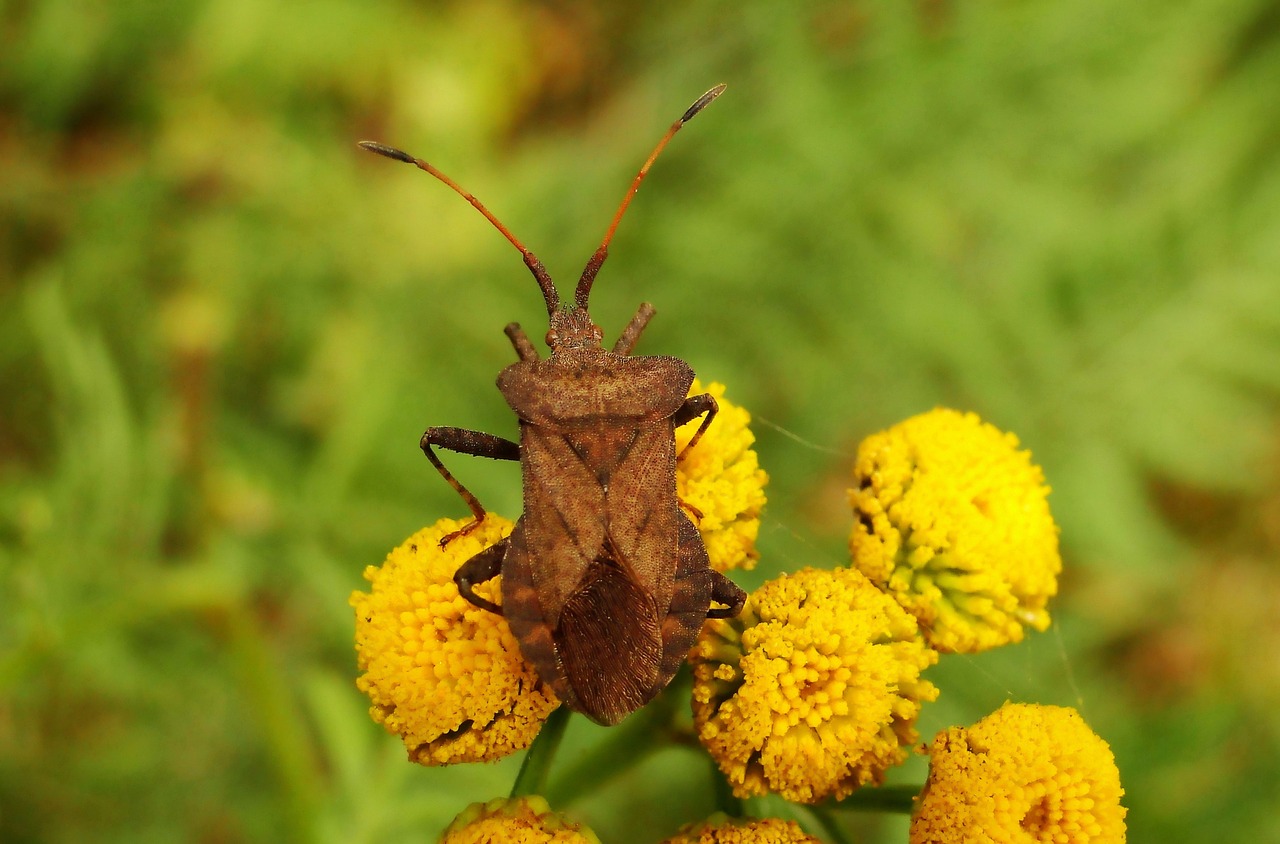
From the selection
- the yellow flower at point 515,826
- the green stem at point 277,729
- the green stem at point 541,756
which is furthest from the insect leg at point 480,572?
the green stem at point 277,729

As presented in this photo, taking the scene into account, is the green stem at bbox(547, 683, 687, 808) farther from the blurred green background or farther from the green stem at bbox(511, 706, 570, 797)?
the blurred green background

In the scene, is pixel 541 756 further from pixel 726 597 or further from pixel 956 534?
pixel 956 534

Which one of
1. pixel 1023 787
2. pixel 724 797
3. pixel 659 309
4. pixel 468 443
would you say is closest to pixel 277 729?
pixel 468 443

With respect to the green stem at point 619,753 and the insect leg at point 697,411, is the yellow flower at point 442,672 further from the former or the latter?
the insect leg at point 697,411

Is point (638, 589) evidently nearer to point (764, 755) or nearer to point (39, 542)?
point (764, 755)

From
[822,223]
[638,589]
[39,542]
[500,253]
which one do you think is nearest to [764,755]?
[638,589]

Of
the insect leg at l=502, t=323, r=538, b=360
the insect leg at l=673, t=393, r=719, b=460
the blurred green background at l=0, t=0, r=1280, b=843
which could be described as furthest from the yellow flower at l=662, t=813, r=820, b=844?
the blurred green background at l=0, t=0, r=1280, b=843
